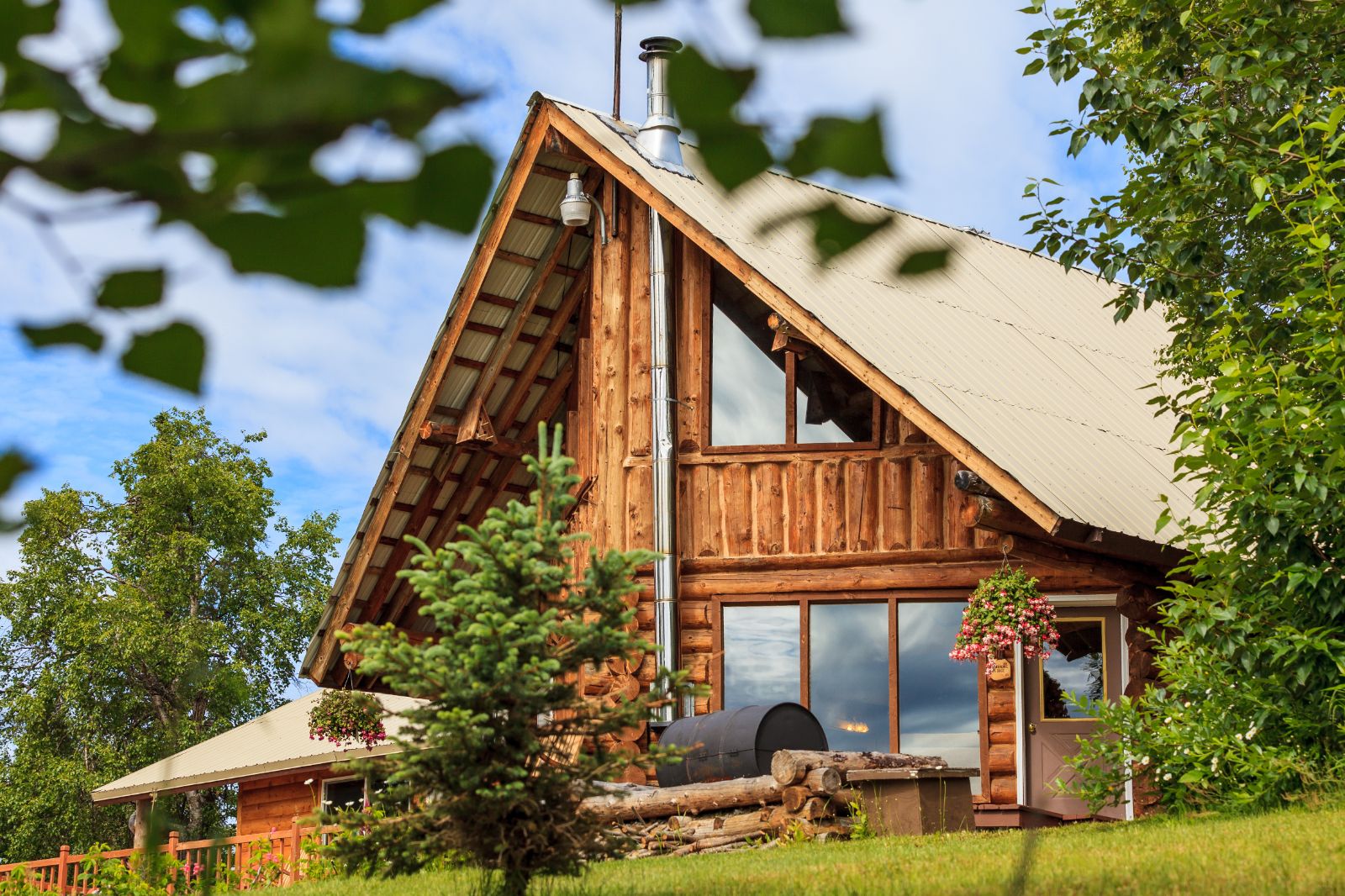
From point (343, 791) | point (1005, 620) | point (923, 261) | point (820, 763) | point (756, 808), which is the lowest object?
point (343, 791)

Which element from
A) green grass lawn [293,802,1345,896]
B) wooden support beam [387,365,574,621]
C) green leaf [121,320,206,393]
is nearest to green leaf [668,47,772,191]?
green leaf [121,320,206,393]

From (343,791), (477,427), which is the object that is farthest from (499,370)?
(343,791)

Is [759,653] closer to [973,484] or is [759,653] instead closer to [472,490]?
[973,484]

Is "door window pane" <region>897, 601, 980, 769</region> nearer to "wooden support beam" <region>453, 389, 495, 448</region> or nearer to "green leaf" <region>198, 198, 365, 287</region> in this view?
"wooden support beam" <region>453, 389, 495, 448</region>

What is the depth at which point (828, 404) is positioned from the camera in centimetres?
1373

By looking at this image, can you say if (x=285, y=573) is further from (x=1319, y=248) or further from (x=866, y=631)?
(x=1319, y=248)

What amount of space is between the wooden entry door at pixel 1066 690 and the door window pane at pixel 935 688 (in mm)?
540

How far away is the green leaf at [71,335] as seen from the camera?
1415mm

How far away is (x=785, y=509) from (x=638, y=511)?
1.44 metres

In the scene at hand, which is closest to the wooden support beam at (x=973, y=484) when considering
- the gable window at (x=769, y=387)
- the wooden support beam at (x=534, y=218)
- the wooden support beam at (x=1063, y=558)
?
the wooden support beam at (x=1063, y=558)

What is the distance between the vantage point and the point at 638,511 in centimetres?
1402

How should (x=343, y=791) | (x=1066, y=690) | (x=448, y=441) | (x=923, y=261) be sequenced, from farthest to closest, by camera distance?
(x=343, y=791), (x=448, y=441), (x=1066, y=690), (x=923, y=261)

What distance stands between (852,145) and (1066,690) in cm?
1282

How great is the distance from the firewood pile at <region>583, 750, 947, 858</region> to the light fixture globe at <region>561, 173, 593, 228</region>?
18.4 ft
